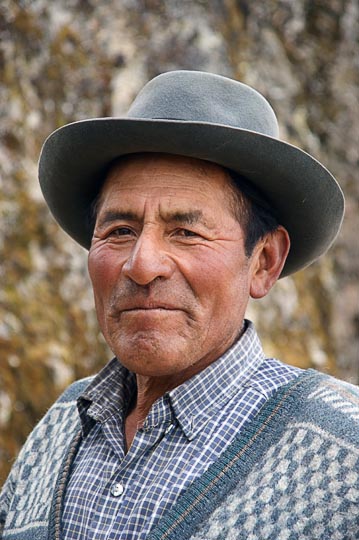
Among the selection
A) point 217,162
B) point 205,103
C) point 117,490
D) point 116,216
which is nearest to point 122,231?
point 116,216

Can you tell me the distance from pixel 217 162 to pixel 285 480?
911 millimetres

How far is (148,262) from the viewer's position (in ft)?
6.89

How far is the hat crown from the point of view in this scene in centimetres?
223

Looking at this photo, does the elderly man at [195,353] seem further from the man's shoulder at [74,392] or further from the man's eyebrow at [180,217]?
the man's shoulder at [74,392]

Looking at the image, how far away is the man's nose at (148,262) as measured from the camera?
210 cm

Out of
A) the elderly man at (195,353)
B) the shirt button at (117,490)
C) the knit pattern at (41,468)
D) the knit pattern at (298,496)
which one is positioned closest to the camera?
the knit pattern at (298,496)

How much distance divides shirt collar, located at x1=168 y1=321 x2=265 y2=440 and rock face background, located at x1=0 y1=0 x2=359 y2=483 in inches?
98.5

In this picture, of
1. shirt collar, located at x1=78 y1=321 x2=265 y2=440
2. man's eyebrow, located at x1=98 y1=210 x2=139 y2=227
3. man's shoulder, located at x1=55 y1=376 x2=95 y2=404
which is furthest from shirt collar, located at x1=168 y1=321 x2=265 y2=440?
man's shoulder, located at x1=55 y1=376 x2=95 y2=404

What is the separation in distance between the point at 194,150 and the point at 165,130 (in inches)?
4.0

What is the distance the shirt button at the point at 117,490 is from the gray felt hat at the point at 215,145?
37.6 inches

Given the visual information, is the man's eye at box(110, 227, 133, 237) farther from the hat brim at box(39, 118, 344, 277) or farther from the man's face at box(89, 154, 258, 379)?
the hat brim at box(39, 118, 344, 277)

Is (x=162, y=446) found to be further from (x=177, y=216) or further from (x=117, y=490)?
(x=177, y=216)

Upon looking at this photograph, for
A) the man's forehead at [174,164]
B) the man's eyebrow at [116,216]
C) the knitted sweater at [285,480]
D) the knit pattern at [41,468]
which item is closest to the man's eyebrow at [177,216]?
the man's eyebrow at [116,216]

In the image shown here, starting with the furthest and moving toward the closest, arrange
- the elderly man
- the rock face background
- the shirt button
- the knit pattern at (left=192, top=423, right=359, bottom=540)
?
1. the rock face background
2. the shirt button
3. the elderly man
4. the knit pattern at (left=192, top=423, right=359, bottom=540)
